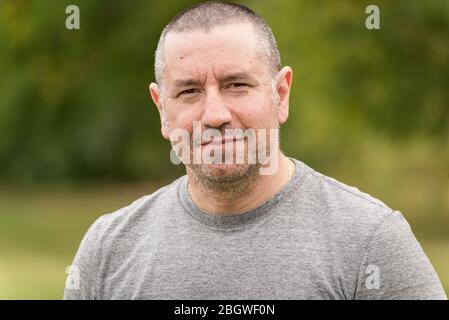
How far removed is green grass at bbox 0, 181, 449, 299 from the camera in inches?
494

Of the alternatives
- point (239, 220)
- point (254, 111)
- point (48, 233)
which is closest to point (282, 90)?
point (254, 111)

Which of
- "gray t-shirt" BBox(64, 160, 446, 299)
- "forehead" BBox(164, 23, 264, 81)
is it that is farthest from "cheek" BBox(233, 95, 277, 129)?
"gray t-shirt" BBox(64, 160, 446, 299)

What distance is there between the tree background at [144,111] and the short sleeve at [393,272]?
334 inches

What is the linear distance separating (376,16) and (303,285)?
10909 millimetres

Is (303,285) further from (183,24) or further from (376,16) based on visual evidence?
(376,16)

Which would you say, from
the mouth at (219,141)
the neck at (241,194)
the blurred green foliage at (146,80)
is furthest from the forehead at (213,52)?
the blurred green foliage at (146,80)

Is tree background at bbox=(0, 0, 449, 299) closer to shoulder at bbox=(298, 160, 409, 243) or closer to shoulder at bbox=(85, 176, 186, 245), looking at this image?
shoulder at bbox=(85, 176, 186, 245)

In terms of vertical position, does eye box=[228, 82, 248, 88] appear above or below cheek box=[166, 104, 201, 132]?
above

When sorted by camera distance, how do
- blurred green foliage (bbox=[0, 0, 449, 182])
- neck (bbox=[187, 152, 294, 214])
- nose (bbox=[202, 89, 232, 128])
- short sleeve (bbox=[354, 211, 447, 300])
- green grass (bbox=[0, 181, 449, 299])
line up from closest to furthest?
short sleeve (bbox=[354, 211, 447, 300]) → nose (bbox=[202, 89, 232, 128]) → neck (bbox=[187, 152, 294, 214]) → green grass (bbox=[0, 181, 449, 299]) → blurred green foliage (bbox=[0, 0, 449, 182])

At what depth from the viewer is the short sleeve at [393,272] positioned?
2930mm

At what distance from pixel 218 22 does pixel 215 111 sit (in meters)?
0.35

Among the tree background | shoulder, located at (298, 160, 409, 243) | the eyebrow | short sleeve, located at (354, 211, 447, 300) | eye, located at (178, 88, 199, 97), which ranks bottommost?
short sleeve, located at (354, 211, 447, 300)

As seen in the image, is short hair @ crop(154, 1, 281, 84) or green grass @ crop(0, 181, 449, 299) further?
green grass @ crop(0, 181, 449, 299)
